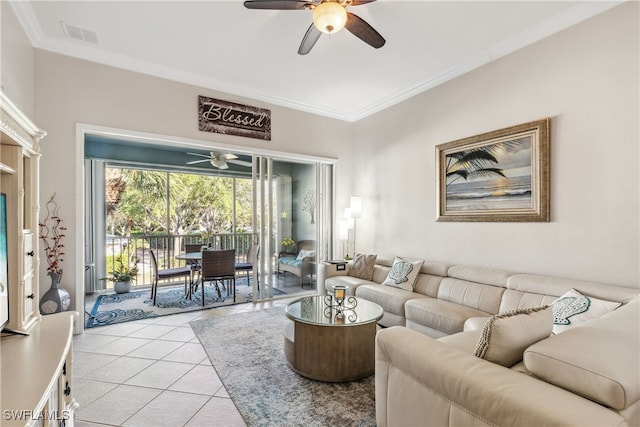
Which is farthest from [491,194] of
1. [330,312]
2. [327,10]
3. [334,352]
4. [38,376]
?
[38,376]

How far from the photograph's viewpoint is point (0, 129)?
1447 mm

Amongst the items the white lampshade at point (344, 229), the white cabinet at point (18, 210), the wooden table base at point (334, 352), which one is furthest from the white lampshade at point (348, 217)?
the white cabinet at point (18, 210)

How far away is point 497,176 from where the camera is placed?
3492 mm

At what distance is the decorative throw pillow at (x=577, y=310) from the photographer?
224cm

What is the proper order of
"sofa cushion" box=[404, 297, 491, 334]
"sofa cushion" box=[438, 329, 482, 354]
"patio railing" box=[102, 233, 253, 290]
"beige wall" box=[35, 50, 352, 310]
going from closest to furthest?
"sofa cushion" box=[438, 329, 482, 354] → "sofa cushion" box=[404, 297, 491, 334] → "beige wall" box=[35, 50, 352, 310] → "patio railing" box=[102, 233, 253, 290]

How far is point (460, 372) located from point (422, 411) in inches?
11.9

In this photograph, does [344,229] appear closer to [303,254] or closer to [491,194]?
[303,254]

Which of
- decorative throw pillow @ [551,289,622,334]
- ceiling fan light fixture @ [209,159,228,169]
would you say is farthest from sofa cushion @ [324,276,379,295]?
ceiling fan light fixture @ [209,159,228,169]

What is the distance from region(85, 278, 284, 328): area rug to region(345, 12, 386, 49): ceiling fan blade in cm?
394

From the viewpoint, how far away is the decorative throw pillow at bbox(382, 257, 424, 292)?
152 inches

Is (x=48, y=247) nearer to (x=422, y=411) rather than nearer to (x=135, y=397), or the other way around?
(x=135, y=397)

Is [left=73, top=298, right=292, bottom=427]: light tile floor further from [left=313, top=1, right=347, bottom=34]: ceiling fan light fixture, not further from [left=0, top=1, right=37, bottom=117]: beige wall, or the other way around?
[left=313, top=1, right=347, bottom=34]: ceiling fan light fixture

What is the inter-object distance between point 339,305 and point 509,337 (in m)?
1.72

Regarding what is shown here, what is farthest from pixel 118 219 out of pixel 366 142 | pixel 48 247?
pixel 366 142
